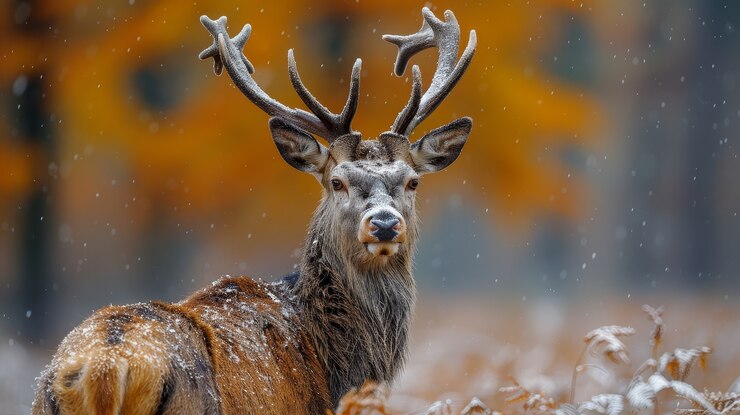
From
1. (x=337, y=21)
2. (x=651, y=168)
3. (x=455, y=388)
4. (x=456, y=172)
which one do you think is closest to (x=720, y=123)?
(x=651, y=168)

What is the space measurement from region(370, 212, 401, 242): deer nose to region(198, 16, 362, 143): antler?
699 mm

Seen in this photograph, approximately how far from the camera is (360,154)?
5.93 metres

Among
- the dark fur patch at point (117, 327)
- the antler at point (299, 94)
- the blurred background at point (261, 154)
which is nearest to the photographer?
the dark fur patch at point (117, 327)

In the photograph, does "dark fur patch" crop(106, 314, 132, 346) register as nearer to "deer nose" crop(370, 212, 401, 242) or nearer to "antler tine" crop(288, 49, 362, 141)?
"deer nose" crop(370, 212, 401, 242)

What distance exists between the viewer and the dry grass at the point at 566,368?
184 inches

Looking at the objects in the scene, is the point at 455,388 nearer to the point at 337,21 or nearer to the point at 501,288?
the point at 337,21

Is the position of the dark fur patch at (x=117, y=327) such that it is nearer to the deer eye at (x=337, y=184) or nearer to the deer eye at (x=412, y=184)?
the deer eye at (x=337, y=184)

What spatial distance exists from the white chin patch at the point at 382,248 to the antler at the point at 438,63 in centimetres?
82

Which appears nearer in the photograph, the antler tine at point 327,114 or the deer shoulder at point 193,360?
the deer shoulder at point 193,360

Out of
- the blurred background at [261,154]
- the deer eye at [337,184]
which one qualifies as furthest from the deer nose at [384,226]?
the blurred background at [261,154]

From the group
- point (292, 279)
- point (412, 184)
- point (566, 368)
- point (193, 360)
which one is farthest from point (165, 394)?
point (566, 368)

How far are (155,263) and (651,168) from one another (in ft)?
37.2

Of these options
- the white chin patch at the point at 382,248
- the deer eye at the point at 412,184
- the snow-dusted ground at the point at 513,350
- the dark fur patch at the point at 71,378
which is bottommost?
the snow-dusted ground at the point at 513,350

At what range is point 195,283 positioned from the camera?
16344 millimetres
